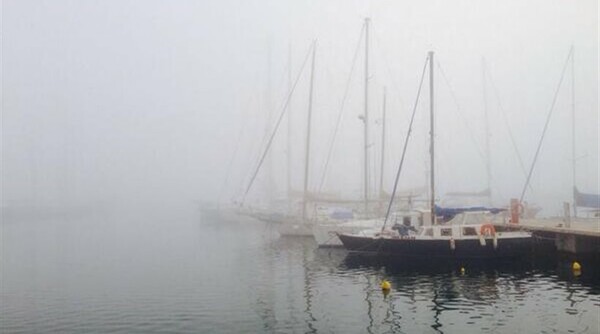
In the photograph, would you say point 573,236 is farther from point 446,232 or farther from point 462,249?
point 446,232

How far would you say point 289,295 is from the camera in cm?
2939

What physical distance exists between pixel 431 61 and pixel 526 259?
1755 centimetres

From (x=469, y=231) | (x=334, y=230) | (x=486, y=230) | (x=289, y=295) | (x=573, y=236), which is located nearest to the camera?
(x=289, y=295)

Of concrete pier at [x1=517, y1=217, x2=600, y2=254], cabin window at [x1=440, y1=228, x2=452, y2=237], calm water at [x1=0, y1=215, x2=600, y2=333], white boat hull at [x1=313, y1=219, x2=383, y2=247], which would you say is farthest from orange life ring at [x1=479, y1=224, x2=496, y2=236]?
white boat hull at [x1=313, y1=219, x2=383, y2=247]

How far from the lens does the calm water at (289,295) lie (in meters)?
23.2

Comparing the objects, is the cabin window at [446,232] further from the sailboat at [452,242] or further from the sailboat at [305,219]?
the sailboat at [305,219]

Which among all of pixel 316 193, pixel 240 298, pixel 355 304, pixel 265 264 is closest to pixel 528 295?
pixel 355 304

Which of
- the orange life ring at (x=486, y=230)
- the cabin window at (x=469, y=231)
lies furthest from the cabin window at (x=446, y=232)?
the orange life ring at (x=486, y=230)

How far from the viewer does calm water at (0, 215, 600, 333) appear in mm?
23234

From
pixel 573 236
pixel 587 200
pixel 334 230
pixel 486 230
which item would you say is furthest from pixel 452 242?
pixel 587 200

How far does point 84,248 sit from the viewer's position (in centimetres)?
5750

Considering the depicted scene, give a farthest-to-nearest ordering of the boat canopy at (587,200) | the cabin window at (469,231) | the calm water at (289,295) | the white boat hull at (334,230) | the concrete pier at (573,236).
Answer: the boat canopy at (587,200), the white boat hull at (334,230), the cabin window at (469,231), the concrete pier at (573,236), the calm water at (289,295)

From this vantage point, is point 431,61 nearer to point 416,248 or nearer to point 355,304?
point 416,248

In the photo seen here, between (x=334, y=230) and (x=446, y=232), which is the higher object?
(x=446, y=232)
